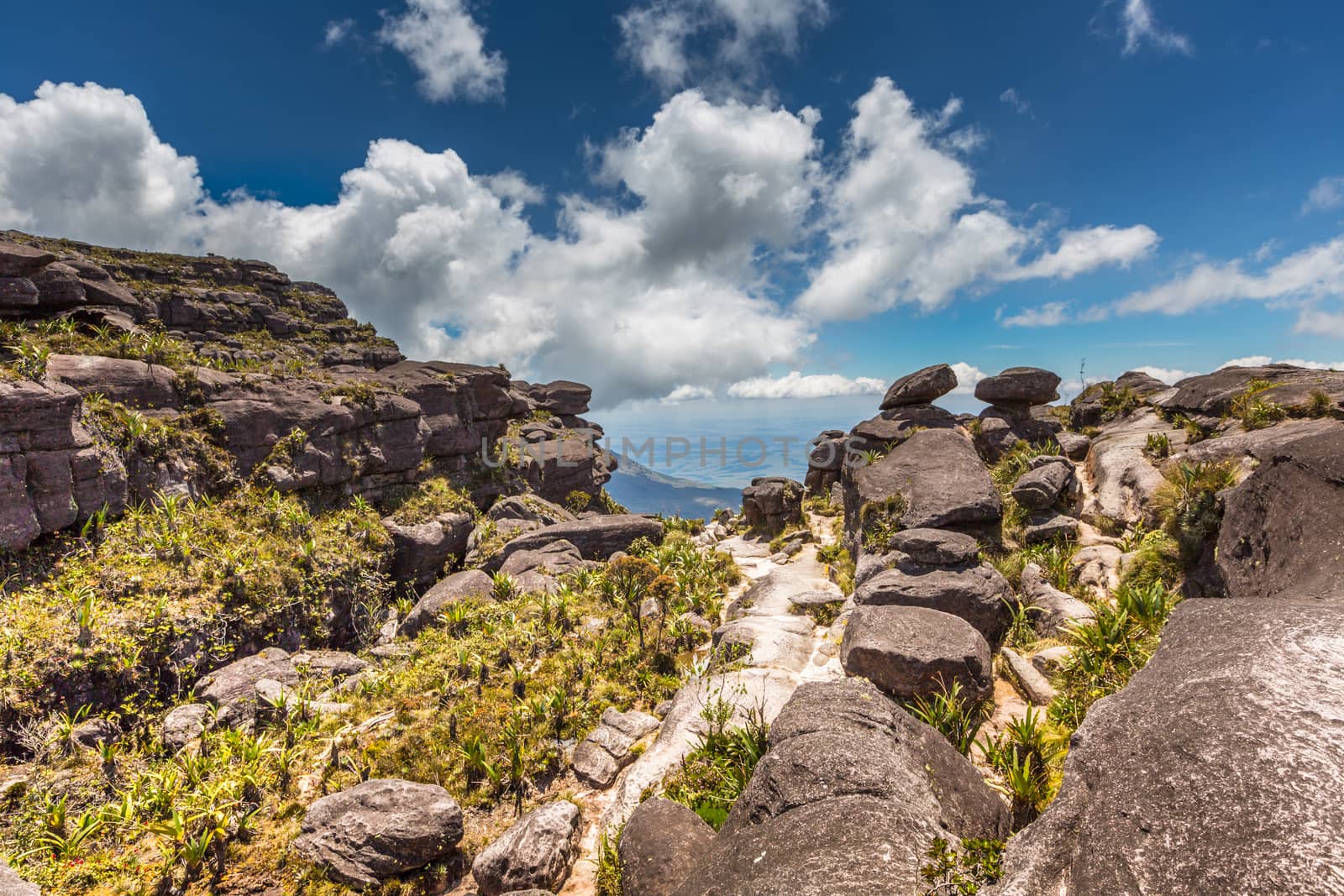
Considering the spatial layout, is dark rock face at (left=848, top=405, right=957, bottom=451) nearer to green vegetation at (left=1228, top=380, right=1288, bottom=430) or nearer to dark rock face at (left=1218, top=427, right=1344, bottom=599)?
green vegetation at (left=1228, top=380, right=1288, bottom=430)

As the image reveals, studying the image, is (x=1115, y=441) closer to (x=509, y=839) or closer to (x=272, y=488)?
(x=509, y=839)

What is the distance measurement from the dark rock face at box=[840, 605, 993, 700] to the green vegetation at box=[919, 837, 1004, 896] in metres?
4.86

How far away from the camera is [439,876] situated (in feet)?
25.3

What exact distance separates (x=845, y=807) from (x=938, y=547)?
9443 mm

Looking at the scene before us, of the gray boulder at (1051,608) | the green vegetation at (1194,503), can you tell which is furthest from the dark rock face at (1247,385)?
the gray boulder at (1051,608)

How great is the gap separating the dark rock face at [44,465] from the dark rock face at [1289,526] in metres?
29.6

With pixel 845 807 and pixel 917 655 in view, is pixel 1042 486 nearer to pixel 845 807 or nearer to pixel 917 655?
pixel 917 655

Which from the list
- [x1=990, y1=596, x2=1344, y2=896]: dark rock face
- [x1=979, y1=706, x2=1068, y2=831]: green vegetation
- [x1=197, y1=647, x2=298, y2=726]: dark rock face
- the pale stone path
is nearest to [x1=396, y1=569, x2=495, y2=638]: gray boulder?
[x1=197, y1=647, x2=298, y2=726]: dark rock face

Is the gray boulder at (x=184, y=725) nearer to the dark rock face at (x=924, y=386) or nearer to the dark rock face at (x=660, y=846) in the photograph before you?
the dark rock face at (x=660, y=846)

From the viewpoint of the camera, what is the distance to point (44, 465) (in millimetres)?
16047

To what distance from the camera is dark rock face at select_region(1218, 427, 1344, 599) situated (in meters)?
6.42

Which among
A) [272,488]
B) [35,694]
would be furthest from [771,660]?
[272,488]

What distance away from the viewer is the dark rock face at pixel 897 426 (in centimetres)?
2252

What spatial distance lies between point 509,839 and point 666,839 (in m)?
2.71
